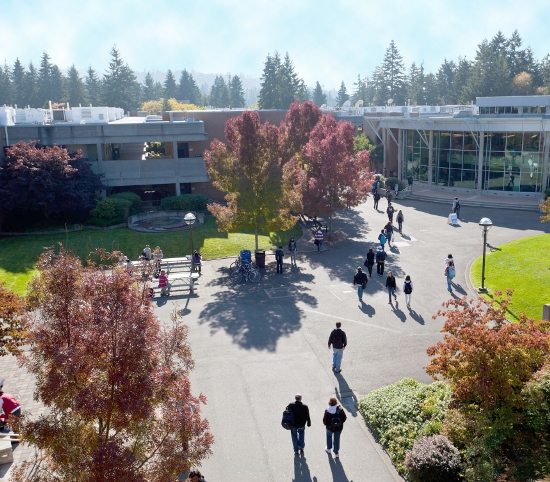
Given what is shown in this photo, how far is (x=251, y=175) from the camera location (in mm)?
27188

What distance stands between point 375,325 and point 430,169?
33.0 m

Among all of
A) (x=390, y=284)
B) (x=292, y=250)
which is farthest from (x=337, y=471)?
(x=292, y=250)

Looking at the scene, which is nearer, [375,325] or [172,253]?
[375,325]

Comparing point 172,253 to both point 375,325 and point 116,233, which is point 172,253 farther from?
point 375,325

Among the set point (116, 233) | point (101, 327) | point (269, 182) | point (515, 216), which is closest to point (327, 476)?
point (101, 327)

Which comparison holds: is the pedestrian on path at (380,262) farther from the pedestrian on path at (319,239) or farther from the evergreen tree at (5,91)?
the evergreen tree at (5,91)

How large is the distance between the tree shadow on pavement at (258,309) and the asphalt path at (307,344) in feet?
0.14

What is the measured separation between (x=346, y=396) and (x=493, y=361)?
5.34m

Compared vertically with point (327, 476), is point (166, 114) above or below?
above

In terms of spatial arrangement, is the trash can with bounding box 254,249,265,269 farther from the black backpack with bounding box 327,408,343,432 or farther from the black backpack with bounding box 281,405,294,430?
the black backpack with bounding box 327,408,343,432

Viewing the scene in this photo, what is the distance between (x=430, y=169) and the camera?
49.7m

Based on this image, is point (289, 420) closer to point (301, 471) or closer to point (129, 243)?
point (301, 471)

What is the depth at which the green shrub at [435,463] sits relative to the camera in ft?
35.0

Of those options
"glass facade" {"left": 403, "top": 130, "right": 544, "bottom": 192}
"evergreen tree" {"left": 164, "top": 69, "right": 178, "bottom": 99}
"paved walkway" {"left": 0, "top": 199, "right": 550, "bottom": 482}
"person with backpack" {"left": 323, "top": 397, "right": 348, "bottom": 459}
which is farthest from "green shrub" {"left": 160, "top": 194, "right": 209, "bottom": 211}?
"evergreen tree" {"left": 164, "top": 69, "right": 178, "bottom": 99}
